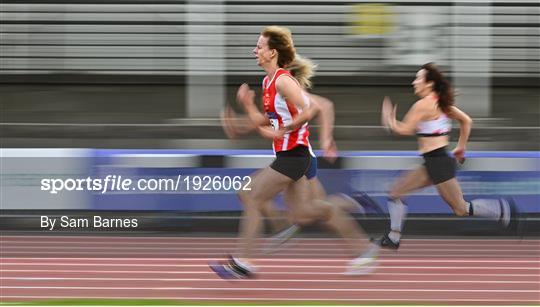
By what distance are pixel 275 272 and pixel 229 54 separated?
35.0 ft

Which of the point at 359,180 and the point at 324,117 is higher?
the point at 324,117

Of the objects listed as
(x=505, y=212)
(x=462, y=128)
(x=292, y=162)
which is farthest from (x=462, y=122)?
(x=292, y=162)

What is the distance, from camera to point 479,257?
24.5 ft

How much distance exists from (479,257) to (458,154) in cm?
81

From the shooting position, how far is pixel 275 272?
6.54m

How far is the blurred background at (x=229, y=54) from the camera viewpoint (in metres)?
16.4

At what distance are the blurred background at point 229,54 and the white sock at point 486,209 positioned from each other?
28.5 ft

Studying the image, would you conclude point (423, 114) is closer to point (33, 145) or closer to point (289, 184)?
point (289, 184)

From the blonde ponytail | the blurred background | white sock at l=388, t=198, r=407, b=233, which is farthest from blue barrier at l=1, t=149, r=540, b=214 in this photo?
the blurred background

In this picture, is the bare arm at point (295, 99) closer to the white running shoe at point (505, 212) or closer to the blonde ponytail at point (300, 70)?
the blonde ponytail at point (300, 70)

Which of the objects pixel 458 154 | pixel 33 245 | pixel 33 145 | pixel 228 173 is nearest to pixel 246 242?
pixel 458 154

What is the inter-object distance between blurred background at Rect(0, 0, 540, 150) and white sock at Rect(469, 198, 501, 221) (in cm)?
868

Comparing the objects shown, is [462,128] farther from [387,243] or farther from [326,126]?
[326,126]

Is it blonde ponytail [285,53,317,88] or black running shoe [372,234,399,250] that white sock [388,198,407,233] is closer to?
→ black running shoe [372,234,399,250]
